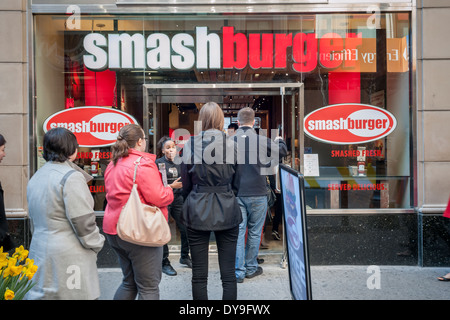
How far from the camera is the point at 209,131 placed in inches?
139

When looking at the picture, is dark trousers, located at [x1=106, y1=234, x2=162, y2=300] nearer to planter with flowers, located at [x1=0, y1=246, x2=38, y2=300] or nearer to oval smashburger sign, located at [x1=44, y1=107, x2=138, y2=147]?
planter with flowers, located at [x1=0, y1=246, x2=38, y2=300]

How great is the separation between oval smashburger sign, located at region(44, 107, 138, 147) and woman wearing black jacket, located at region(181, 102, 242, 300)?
9.00 ft

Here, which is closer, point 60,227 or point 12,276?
point 12,276

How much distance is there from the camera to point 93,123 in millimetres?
5906

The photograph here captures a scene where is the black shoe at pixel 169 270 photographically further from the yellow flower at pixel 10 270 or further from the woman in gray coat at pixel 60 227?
the yellow flower at pixel 10 270

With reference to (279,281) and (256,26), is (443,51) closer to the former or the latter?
(256,26)

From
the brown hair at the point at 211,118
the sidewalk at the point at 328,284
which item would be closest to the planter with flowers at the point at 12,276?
the brown hair at the point at 211,118

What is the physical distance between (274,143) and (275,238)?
2270 mm

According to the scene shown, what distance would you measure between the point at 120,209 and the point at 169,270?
7.56ft

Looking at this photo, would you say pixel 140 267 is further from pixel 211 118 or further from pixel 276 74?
pixel 276 74

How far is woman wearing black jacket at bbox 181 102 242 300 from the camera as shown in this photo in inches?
135

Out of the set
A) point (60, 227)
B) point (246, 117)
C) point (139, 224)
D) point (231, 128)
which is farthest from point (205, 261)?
point (231, 128)

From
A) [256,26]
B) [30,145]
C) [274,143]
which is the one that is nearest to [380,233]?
[274,143]

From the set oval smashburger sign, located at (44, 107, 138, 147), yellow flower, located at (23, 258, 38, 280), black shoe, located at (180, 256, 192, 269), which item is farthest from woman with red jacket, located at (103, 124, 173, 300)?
oval smashburger sign, located at (44, 107, 138, 147)
